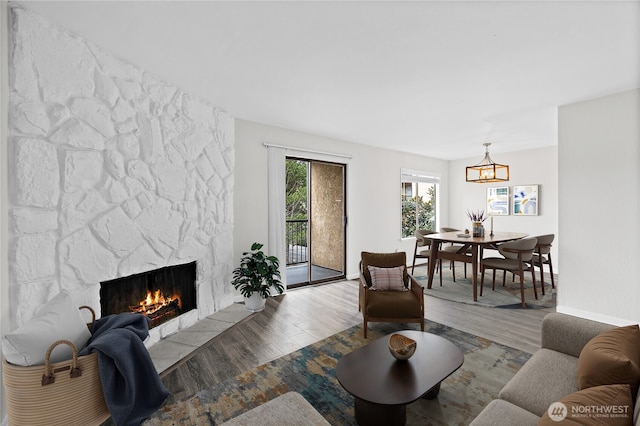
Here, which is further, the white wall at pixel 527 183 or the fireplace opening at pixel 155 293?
the white wall at pixel 527 183

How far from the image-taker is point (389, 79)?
2.90m

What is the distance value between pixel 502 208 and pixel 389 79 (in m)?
5.15

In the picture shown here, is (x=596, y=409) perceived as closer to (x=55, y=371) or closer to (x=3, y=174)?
(x=55, y=371)

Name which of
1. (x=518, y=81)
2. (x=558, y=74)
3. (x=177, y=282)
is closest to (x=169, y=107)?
(x=177, y=282)

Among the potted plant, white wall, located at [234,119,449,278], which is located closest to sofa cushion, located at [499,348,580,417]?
the potted plant

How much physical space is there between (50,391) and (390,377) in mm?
1851

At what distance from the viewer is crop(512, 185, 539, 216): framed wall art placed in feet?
20.1

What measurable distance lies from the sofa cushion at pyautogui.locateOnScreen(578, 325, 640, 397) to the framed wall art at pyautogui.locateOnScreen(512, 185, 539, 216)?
211 inches

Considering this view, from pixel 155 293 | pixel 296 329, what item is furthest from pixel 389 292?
pixel 155 293

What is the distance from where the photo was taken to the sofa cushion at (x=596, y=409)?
1013 mm

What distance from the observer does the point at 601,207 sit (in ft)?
10.9

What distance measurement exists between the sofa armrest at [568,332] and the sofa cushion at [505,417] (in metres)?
0.80

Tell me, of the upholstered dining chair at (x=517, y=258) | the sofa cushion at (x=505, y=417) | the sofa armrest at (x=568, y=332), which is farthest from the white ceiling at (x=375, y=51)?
the sofa cushion at (x=505, y=417)

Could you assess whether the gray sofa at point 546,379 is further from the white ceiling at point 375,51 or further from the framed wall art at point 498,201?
the framed wall art at point 498,201
